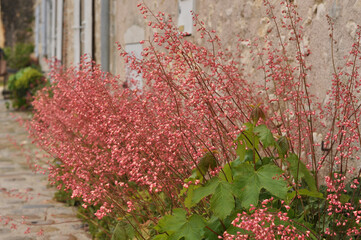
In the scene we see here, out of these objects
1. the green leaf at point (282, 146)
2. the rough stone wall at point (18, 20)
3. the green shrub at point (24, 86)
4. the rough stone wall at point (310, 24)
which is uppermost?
the rough stone wall at point (18, 20)

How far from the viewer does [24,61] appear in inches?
695

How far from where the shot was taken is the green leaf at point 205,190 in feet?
6.68

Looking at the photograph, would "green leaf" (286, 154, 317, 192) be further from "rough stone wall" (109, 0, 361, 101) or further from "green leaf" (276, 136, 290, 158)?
"rough stone wall" (109, 0, 361, 101)

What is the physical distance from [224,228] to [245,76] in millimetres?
1597

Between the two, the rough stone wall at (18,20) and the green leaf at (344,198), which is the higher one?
the rough stone wall at (18,20)

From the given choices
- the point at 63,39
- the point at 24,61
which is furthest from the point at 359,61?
the point at 24,61

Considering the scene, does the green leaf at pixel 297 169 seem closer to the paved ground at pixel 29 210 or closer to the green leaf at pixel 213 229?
the green leaf at pixel 213 229

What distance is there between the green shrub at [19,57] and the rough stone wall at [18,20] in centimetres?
104

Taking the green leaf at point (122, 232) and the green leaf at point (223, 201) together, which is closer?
the green leaf at point (223, 201)

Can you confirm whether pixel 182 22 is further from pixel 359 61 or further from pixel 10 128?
pixel 10 128

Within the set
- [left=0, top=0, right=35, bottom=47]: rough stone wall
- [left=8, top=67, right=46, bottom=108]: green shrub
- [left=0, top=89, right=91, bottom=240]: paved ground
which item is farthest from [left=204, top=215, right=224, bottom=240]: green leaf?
[left=0, top=0, right=35, bottom=47]: rough stone wall

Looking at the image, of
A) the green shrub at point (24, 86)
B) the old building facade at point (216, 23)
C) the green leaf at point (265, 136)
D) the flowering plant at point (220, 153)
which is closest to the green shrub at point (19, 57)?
the green shrub at point (24, 86)

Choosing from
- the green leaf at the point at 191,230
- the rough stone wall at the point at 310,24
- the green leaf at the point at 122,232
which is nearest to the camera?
the green leaf at the point at 191,230

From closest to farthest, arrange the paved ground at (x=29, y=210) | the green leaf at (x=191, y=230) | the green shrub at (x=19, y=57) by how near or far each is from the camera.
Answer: the green leaf at (x=191, y=230), the paved ground at (x=29, y=210), the green shrub at (x=19, y=57)
